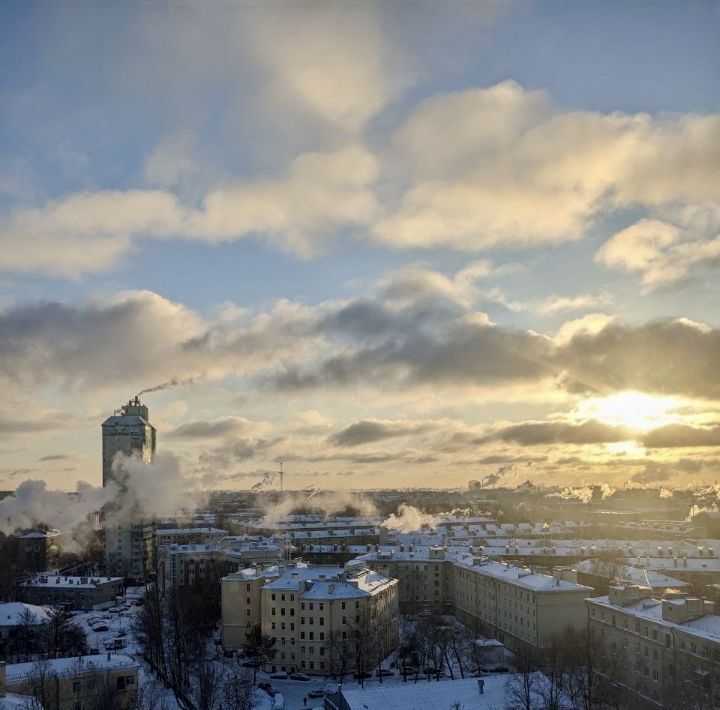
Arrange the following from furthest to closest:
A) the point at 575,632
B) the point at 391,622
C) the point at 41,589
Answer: the point at 41,589
the point at 391,622
the point at 575,632

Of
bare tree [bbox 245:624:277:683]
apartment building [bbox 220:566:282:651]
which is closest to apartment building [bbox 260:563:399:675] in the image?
bare tree [bbox 245:624:277:683]

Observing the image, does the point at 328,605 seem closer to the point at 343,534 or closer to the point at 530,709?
the point at 530,709

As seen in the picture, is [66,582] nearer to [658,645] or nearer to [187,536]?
[187,536]

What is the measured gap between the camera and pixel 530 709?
3728 centimetres

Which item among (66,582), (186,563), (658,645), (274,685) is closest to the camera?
(658,645)

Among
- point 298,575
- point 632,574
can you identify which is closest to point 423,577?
point 632,574

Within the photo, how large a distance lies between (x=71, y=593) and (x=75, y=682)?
45956 millimetres

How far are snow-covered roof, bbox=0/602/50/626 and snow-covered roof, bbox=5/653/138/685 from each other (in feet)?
76.0

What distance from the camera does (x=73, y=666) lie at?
131ft

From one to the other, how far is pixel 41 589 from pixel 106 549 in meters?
20.8

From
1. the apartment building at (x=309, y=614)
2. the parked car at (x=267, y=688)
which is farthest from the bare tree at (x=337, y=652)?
the parked car at (x=267, y=688)

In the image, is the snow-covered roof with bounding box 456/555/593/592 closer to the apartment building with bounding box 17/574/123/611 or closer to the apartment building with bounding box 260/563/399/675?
the apartment building with bounding box 260/563/399/675

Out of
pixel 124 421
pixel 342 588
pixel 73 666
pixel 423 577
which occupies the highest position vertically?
pixel 124 421

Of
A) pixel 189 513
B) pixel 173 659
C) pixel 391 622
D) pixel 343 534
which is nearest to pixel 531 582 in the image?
pixel 391 622
